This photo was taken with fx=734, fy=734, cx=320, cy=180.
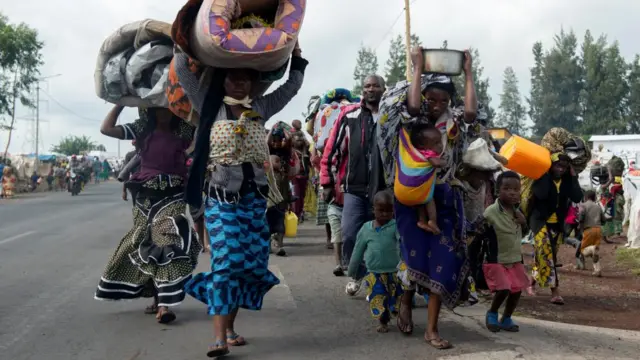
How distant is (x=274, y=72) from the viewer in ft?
17.0

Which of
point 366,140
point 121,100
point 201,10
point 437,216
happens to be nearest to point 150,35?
point 121,100

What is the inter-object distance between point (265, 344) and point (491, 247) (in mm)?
1860

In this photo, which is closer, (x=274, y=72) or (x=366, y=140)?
(x=274, y=72)

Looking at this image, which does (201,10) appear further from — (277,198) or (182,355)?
(182,355)

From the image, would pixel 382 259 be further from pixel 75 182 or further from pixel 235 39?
pixel 75 182

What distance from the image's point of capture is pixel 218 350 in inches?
185

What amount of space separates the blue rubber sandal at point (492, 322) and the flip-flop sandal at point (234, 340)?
6.04 feet

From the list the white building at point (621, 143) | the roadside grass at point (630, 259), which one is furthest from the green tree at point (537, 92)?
the roadside grass at point (630, 259)

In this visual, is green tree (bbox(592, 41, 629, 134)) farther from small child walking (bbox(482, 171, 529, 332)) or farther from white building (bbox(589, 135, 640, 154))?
small child walking (bbox(482, 171, 529, 332))

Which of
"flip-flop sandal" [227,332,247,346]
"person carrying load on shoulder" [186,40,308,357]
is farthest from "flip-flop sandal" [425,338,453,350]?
"flip-flop sandal" [227,332,247,346]

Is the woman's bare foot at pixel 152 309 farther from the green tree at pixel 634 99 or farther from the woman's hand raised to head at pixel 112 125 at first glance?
the green tree at pixel 634 99

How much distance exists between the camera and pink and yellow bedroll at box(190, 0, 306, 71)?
4.66 m

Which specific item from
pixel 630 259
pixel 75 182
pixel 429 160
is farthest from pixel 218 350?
pixel 75 182

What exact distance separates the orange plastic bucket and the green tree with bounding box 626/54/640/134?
7180 centimetres
